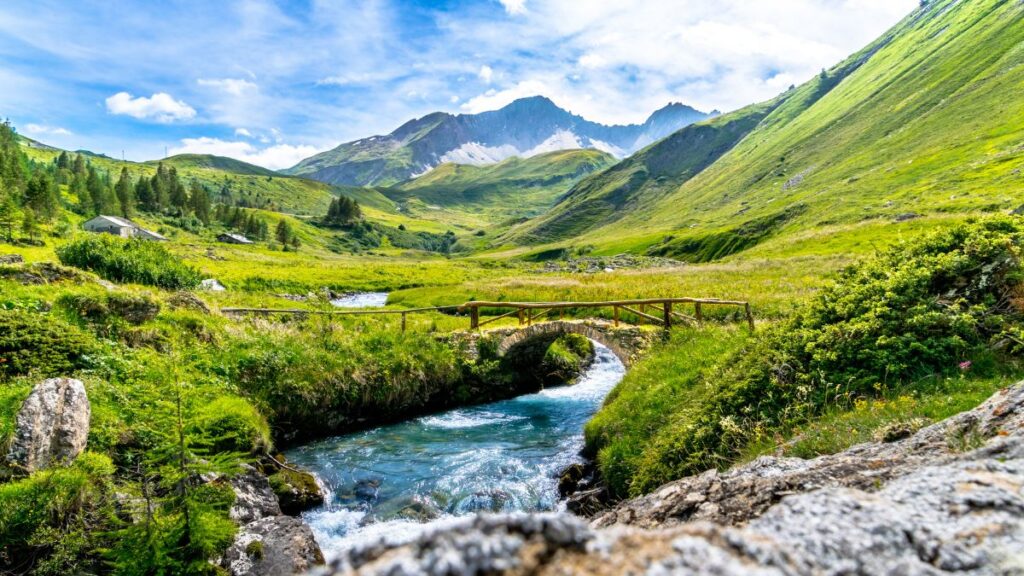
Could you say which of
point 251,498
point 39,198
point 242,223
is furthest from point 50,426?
point 242,223

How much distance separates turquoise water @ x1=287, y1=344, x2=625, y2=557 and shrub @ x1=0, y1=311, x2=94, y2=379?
24.5ft

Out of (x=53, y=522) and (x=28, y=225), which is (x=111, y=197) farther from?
(x=53, y=522)

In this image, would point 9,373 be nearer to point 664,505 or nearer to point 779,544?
point 664,505

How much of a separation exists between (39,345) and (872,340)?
72.3 ft

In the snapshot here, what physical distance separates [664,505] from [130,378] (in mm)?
16772

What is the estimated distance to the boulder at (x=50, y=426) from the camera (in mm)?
10328

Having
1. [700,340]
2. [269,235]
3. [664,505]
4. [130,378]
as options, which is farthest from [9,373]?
[269,235]

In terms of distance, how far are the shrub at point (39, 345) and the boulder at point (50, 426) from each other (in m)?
3.27

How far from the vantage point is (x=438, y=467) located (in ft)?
58.2

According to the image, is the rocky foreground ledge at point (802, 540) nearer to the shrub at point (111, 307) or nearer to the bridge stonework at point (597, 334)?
the bridge stonework at point (597, 334)

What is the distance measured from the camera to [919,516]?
2.75m

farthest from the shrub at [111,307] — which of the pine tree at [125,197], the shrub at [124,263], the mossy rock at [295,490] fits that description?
the pine tree at [125,197]

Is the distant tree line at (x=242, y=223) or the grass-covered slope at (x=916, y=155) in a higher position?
the grass-covered slope at (x=916, y=155)

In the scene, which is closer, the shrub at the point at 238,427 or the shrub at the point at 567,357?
the shrub at the point at 238,427
